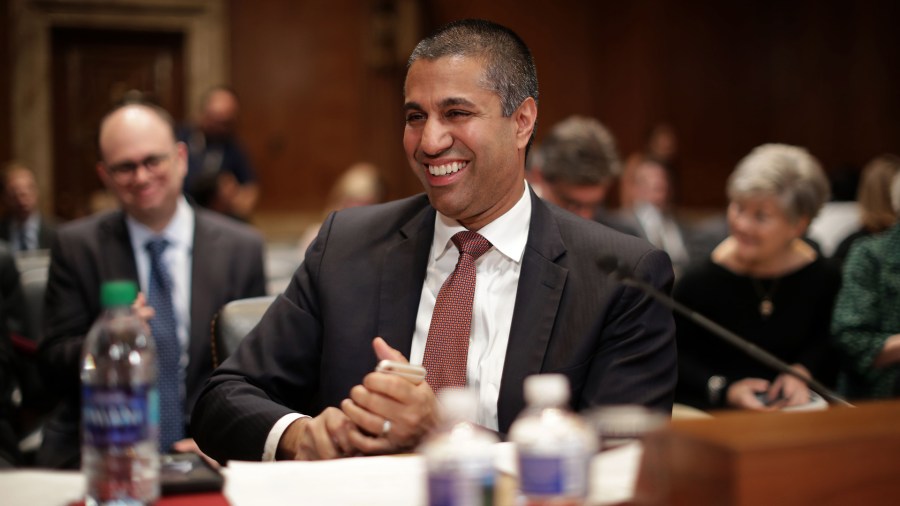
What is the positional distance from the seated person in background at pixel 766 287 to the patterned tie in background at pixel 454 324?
128 cm

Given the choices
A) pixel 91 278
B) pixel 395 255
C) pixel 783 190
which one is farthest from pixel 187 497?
pixel 783 190

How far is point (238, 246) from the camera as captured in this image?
2.94m

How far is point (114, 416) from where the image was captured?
1.11 meters

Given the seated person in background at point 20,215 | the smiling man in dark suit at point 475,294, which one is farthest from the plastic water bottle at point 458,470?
the seated person in background at point 20,215

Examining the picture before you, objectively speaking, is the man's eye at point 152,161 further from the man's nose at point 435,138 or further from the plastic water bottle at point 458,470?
the plastic water bottle at point 458,470

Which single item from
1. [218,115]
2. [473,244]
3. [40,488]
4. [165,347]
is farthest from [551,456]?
[218,115]

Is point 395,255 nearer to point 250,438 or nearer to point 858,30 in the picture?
point 250,438

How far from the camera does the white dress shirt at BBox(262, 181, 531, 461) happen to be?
6.10ft

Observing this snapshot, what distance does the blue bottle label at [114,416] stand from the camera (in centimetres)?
111

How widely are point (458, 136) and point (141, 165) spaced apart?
54.4 inches

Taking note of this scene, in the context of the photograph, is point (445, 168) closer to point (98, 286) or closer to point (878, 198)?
point (98, 286)

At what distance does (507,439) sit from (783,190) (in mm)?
1736

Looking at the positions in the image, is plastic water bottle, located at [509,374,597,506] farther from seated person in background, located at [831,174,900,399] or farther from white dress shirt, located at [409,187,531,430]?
seated person in background, located at [831,174,900,399]

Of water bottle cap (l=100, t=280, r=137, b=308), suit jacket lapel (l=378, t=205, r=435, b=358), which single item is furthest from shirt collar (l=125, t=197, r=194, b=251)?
water bottle cap (l=100, t=280, r=137, b=308)
